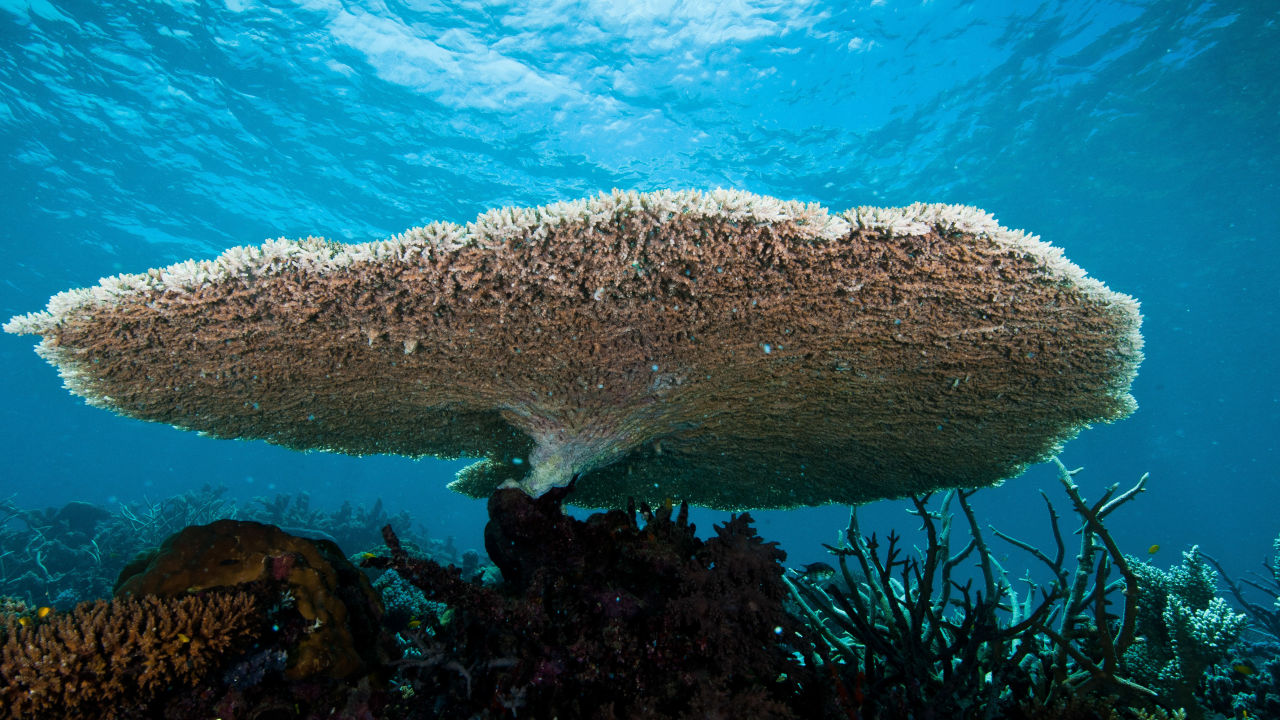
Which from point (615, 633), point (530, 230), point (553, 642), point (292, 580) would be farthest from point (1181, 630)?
point (292, 580)

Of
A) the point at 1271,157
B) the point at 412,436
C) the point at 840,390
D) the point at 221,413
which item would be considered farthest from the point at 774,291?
the point at 1271,157

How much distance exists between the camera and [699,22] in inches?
694

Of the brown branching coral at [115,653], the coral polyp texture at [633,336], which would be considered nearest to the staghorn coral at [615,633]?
the brown branching coral at [115,653]

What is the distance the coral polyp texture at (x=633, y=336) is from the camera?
8.81 ft

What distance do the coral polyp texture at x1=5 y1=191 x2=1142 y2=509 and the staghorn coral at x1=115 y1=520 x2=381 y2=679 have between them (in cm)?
130

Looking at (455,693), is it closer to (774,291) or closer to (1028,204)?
(774,291)

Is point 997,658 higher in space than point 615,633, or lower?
higher

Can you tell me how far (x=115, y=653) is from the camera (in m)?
2.20

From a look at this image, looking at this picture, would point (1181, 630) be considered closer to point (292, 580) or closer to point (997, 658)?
point (997, 658)

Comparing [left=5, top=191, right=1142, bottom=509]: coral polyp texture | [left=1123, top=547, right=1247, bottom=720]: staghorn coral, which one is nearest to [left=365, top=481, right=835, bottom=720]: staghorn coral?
[left=5, top=191, right=1142, bottom=509]: coral polyp texture

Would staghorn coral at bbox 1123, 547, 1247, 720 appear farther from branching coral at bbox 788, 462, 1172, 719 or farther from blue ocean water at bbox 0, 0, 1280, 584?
blue ocean water at bbox 0, 0, 1280, 584

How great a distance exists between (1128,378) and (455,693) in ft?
18.5

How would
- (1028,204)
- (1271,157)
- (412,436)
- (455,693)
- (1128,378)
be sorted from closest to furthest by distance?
(455,693) → (1128,378) → (412,436) → (1271,157) → (1028,204)

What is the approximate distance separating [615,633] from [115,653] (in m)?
2.36
